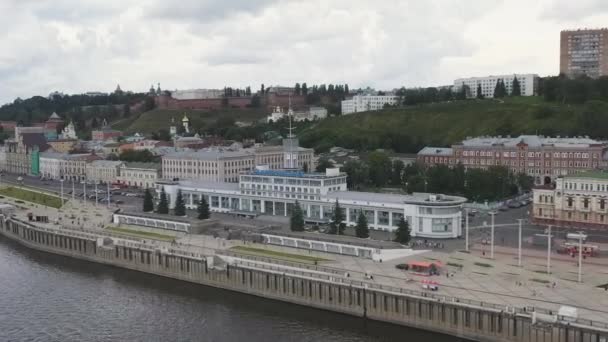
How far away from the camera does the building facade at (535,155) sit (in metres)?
99.4

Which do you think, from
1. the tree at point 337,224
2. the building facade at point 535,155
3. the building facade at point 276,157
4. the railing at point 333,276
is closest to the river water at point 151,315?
the railing at point 333,276

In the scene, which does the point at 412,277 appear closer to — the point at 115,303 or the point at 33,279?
the point at 115,303

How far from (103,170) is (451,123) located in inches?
2880

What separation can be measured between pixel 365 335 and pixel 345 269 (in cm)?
911

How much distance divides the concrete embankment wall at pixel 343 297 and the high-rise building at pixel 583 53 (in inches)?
5505

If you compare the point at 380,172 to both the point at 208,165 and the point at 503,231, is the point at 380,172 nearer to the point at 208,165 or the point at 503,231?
the point at 208,165

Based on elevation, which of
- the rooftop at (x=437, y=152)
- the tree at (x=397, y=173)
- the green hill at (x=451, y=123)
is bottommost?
the tree at (x=397, y=173)

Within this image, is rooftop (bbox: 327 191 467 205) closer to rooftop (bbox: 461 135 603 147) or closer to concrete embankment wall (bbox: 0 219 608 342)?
concrete embankment wall (bbox: 0 219 608 342)

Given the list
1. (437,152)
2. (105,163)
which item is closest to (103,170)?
(105,163)

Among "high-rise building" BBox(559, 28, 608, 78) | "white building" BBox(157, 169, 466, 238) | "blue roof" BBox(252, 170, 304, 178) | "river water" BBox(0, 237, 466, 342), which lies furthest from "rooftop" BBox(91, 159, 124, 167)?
"high-rise building" BBox(559, 28, 608, 78)

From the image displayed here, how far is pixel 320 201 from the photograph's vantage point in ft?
256

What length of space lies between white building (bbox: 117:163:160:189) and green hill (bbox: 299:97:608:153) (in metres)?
42.0

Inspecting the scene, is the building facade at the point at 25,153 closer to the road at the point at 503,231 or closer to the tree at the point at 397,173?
the road at the point at 503,231

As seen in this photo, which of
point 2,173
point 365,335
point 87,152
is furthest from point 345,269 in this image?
point 2,173
